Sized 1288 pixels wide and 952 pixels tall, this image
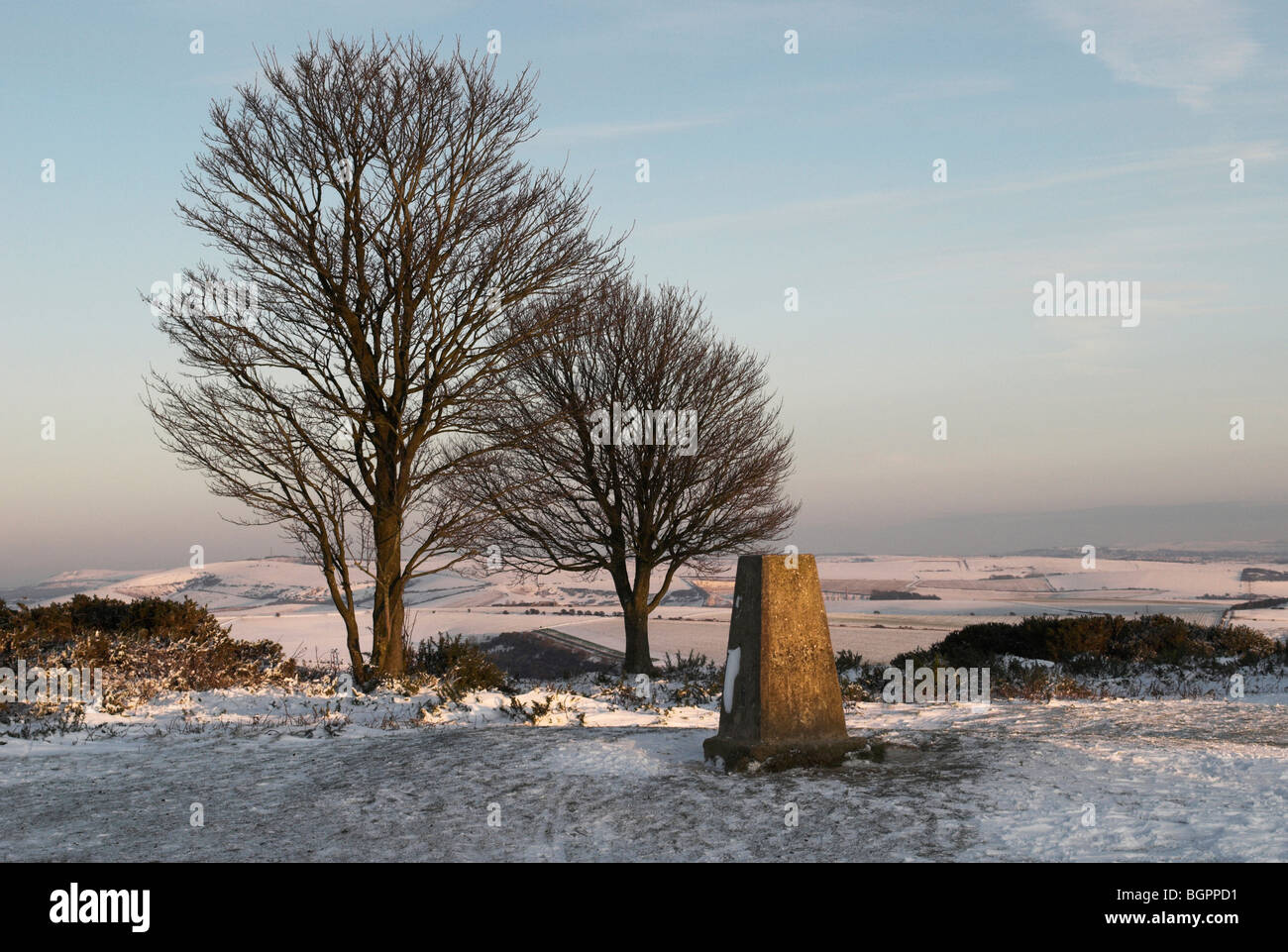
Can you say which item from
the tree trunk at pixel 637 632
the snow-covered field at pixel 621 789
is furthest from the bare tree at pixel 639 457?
the snow-covered field at pixel 621 789

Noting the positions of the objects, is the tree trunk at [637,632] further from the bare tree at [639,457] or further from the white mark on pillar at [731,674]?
the white mark on pillar at [731,674]

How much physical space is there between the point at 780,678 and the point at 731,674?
456 millimetres

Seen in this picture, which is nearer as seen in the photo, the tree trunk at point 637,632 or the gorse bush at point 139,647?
the gorse bush at point 139,647

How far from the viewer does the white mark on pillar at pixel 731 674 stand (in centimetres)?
827

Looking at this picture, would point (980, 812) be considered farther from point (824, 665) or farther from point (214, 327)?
point (214, 327)

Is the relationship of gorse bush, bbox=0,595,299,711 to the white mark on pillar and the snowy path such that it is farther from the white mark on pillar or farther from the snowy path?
the white mark on pillar

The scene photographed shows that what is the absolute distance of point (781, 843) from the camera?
6.05 meters

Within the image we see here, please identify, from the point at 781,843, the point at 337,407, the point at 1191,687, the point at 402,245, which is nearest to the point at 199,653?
the point at 337,407

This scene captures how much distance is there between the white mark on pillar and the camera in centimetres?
827

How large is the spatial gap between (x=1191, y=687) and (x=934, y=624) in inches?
454

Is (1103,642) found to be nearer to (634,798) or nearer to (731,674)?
(731,674)

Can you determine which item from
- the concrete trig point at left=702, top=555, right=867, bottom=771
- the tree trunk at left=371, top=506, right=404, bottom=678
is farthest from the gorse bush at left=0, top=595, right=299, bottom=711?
the concrete trig point at left=702, top=555, right=867, bottom=771

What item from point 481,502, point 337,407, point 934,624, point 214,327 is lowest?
point 934,624
